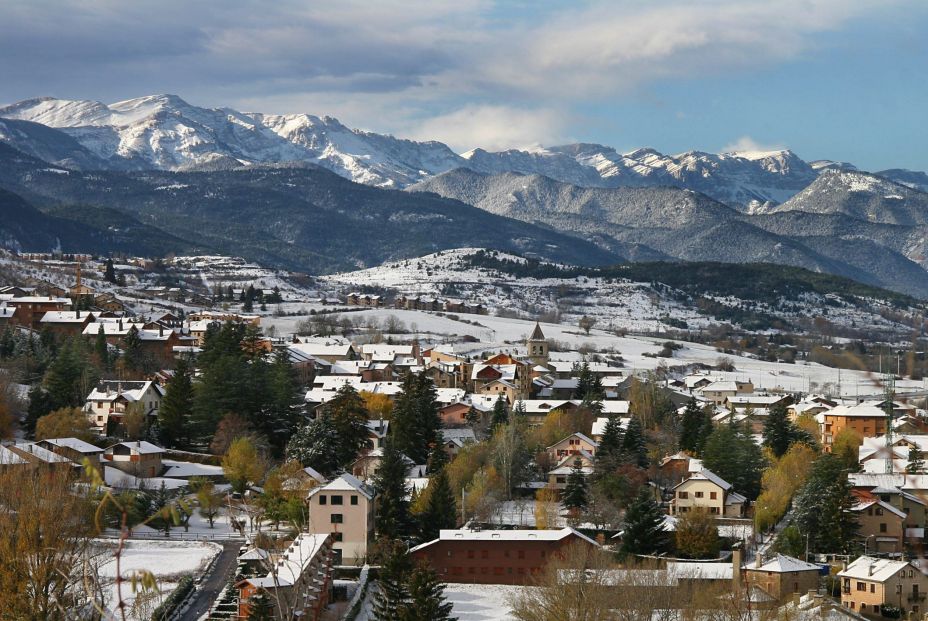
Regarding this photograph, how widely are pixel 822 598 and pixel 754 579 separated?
2677 mm

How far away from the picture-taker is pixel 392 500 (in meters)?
59.8

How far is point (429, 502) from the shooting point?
60906 millimetres

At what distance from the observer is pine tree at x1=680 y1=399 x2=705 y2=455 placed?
78.0 meters

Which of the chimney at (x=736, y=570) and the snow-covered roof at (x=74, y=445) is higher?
the snow-covered roof at (x=74, y=445)

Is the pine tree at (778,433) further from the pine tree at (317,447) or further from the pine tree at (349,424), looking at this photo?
the pine tree at (317,447)

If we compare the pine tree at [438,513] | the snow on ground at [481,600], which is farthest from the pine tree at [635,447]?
the snow on ground at [481,600]

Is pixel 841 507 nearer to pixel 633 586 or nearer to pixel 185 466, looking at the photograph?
pixel 633 586

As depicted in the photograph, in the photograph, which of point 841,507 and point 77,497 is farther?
point 841,507

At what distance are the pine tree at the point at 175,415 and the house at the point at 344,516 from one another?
20190mm

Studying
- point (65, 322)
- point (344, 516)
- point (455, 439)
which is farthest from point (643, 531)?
point (65, 322)

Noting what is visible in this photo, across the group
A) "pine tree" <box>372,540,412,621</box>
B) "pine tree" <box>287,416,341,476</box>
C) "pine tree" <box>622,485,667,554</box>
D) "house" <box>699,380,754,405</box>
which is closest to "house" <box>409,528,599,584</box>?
"pine tree" <box>622,485,667,554</box>

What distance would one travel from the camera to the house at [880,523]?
204ft

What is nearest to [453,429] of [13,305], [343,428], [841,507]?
[343,428]

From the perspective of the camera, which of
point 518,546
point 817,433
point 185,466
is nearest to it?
point 518,546
